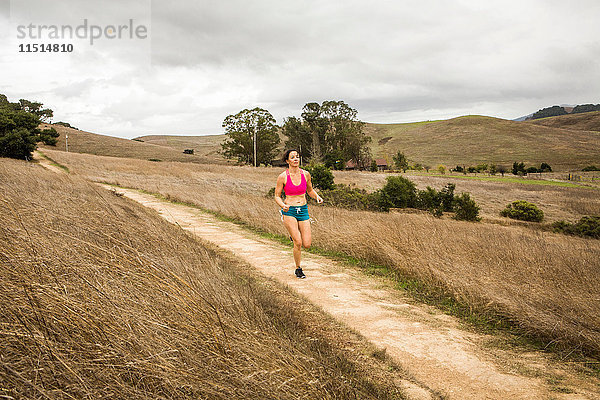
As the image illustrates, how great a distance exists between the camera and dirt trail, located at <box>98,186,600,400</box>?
9.37ft

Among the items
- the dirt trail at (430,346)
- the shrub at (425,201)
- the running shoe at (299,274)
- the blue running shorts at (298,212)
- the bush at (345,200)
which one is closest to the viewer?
the dirt trail at (430,346)

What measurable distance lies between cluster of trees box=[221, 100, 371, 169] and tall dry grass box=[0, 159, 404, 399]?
199ft

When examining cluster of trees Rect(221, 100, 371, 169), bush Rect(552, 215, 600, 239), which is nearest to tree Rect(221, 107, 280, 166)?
cluster of trees Rect(221, 100, 371, 169)

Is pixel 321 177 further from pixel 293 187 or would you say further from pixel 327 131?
pixel 327 131

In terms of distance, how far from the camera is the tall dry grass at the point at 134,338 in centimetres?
177

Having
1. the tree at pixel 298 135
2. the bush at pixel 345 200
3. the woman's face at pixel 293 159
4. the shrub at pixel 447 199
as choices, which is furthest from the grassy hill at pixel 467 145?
the woman's face at pixel 293 159

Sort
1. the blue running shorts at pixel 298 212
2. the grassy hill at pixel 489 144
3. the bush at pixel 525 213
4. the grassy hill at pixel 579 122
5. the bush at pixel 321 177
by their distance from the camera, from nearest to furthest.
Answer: the blue running shorts at pixel 298 212, the bush at pixel 321 177, the bush at pixel 525 213, the grassy hill at pixel 489 144, the grassy hill at pixel 579 122

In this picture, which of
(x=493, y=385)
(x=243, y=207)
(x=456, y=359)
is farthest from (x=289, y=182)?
(x=243, y=207)

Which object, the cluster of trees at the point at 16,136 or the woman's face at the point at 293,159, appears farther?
the cluster of trees at the point at 16,136

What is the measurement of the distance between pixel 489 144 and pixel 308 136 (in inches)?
2537

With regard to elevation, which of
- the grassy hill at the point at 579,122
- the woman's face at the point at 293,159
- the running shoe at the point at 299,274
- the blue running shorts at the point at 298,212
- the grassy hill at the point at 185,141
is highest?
the grassy hill at the point at 579,122

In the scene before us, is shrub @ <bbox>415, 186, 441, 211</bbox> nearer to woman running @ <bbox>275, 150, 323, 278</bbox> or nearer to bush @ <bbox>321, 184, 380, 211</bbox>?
bush @ <bbox>321, 184, 380, 211</bbox>

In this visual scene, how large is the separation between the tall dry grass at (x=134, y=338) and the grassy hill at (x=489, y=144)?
3448 inches

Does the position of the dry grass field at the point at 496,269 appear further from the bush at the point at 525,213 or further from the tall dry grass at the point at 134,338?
the bush at the point at 525,213
